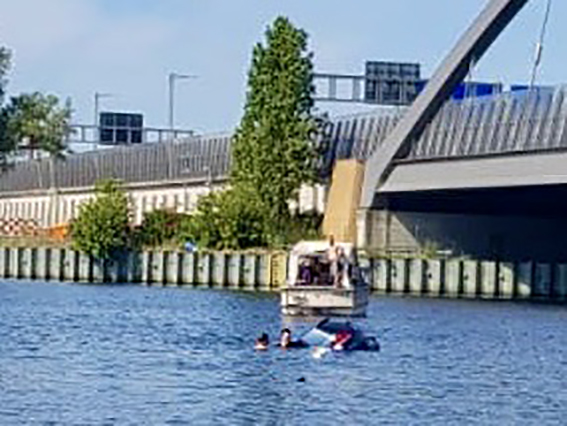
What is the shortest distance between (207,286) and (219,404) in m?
72.0

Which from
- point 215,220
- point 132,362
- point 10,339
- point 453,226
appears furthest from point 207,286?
point 132,362

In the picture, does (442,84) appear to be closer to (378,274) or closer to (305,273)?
(378,274)

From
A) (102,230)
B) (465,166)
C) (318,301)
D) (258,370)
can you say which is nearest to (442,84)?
(465,166)

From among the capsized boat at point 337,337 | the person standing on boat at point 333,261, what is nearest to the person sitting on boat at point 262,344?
the capsized boat at point 337,337

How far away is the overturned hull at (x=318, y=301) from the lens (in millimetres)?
79688

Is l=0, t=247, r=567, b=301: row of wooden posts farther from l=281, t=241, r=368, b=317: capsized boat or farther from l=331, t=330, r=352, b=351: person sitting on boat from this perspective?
l=331, t=330, r=352, b=351: person sitting on boat

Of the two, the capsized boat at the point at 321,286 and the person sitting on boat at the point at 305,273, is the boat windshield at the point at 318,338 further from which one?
the person sitting on boat at the point at 305,273

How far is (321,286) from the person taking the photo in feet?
262

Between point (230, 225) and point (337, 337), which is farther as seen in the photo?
point (230, 225)

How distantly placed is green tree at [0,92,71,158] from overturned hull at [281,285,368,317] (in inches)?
820

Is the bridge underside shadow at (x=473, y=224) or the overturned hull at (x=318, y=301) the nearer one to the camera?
the overturned hull at (x=318, y=301)

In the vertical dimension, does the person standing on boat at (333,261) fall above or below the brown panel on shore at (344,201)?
below

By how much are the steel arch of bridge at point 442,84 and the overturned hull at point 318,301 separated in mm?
35460

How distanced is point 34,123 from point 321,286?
77.5 ft
